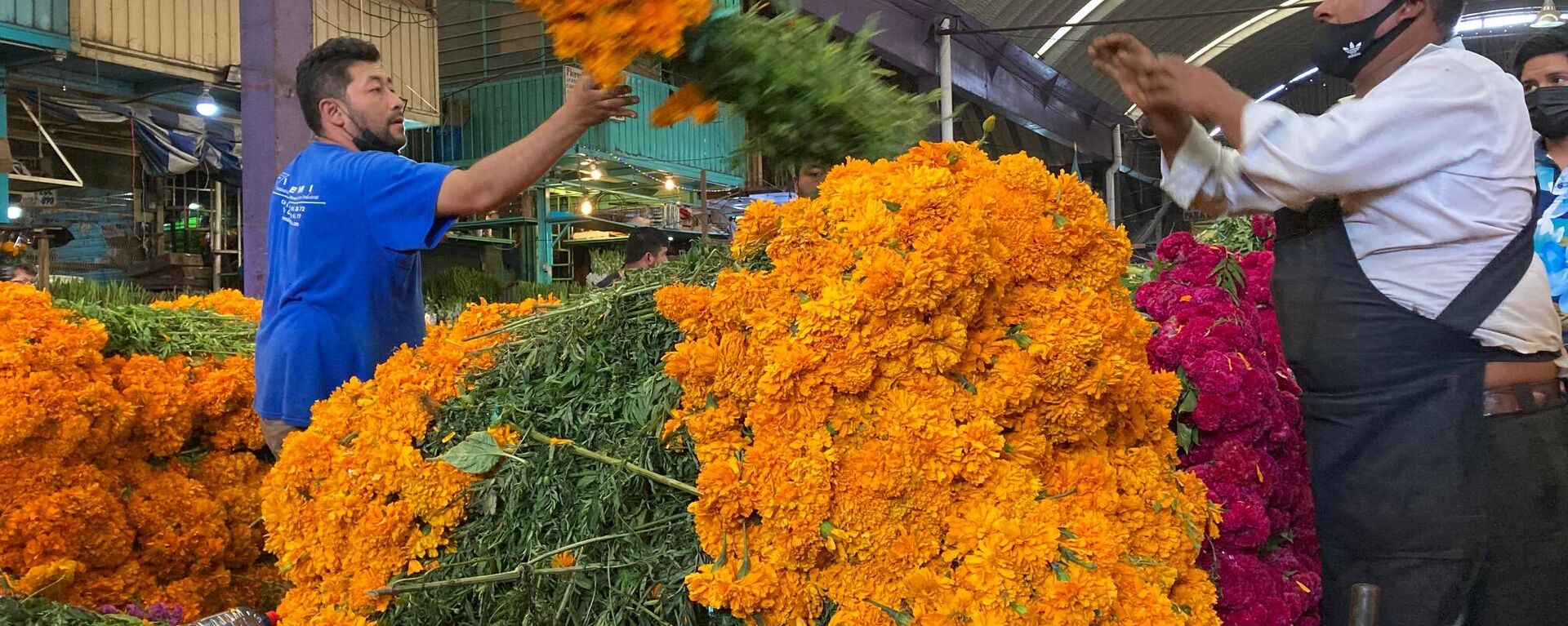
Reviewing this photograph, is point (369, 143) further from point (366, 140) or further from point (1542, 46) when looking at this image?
point (1542, 46)

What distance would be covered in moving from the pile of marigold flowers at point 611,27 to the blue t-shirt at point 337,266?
64cm

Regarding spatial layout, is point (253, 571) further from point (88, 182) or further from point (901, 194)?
point (88, 182)

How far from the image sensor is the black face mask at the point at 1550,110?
9.72ft

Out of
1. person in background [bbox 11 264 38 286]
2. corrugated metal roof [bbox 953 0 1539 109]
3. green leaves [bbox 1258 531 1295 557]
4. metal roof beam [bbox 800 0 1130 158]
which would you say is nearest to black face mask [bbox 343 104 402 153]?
green leaves [bbox 1258 531 1295 557]

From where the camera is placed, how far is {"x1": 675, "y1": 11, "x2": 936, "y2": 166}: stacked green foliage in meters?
2.27

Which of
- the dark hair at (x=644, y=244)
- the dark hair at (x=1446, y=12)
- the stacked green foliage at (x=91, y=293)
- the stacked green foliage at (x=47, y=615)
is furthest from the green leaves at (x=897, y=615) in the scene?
the dark hair at (x=644, y=244)

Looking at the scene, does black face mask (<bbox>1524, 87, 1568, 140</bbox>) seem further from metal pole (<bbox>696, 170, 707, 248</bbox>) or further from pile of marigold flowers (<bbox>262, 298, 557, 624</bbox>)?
pile of marigold flowers (<bbox>262, 298, 557, 624</bbox>)

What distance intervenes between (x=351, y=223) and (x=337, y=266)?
0.13m

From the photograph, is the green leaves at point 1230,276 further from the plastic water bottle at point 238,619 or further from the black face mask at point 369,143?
the plastic water bottle at point 238,619

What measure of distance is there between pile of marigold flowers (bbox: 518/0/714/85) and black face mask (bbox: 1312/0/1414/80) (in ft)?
4.14

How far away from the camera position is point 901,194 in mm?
1779

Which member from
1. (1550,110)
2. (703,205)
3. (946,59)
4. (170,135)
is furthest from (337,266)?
(946,59)

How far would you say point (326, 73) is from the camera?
9.00 ft

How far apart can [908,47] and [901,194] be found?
1185 centimetres
